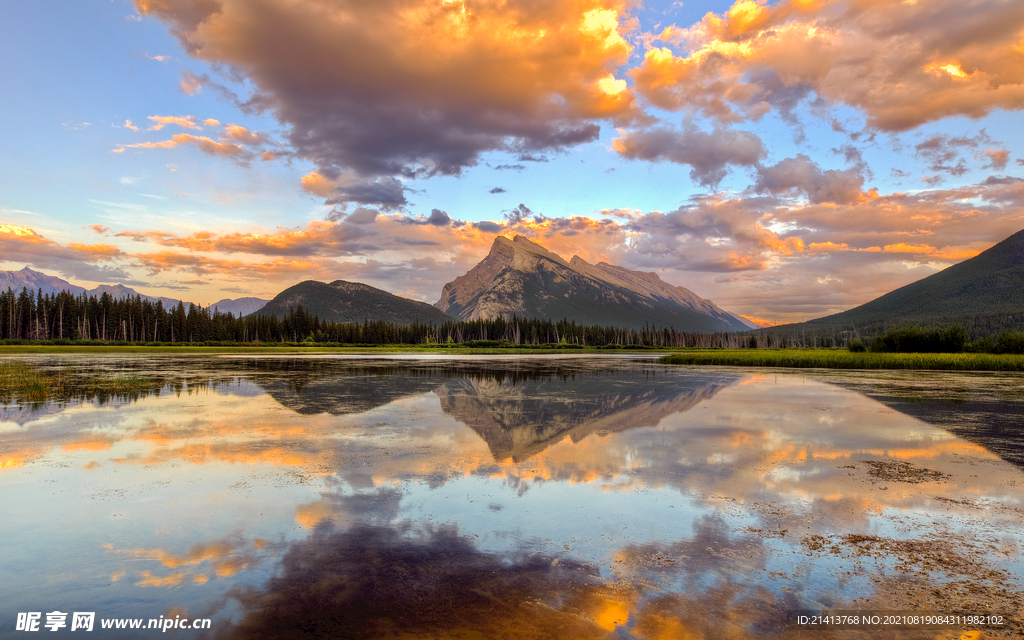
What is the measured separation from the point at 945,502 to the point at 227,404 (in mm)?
27562

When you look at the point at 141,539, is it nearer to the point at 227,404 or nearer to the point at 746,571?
the point at 746,571

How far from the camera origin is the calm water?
6336 mm

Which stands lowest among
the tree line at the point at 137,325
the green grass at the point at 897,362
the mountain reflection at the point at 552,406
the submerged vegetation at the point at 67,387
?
the green grass at the point at 897,362

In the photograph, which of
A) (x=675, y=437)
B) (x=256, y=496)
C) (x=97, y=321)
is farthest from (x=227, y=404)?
(x=97, y=321)

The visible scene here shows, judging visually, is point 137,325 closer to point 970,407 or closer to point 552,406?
point 552,406

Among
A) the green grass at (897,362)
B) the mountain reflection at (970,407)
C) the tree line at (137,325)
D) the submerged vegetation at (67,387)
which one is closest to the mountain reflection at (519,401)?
the submerged vegetation at (67,387)

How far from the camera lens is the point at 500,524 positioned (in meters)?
9.30

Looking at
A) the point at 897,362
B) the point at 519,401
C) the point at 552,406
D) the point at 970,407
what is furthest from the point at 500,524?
the point at 897,362

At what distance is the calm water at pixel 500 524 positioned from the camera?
6.34 metres

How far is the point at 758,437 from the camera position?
59.6 ft

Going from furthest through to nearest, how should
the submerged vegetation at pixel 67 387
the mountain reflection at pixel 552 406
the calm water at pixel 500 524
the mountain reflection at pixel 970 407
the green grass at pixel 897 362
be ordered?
1. the green grass at pixel 897 362
2. the submerged vegetation at pixel 67 387
3. the mountain reflection at pixel 970 407
4. the mountain reflection at pixel 552 406
5. the calm water at pixel 500 524

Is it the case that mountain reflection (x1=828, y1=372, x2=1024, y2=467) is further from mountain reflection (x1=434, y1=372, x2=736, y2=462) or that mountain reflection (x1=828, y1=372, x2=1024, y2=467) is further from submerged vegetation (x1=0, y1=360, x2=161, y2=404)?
submerged vegetation (x1=0, y1=360, x2=161, y2=404)

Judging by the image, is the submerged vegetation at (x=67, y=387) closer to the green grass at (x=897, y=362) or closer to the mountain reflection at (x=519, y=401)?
the mountain reflection at (x=519, y=401)

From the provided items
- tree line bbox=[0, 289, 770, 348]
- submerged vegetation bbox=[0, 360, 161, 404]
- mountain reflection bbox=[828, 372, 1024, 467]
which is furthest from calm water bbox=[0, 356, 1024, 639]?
Answer: tree line bbox=[0, 289, 770, 348]
